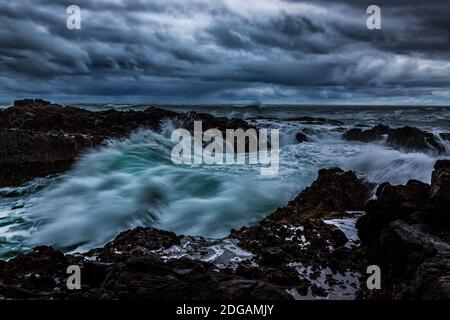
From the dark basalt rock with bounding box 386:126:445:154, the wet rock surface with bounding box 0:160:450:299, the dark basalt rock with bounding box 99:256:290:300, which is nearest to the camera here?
the dark basalt rock with bounding box 99:256:290:300

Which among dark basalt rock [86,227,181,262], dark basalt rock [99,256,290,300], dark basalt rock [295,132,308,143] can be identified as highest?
dark basalt rock [295,132,308,143]

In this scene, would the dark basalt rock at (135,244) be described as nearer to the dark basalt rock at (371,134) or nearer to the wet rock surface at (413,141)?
the wet rock surface at (413,141)

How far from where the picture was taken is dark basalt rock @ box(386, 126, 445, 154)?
1515cm

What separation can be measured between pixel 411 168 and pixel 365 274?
5870 millimetres

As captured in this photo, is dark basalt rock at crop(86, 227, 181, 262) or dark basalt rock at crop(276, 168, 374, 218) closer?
dark basalt rock at crop(86, 227, 181, 262)

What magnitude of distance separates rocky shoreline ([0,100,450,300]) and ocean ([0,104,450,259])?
161cm

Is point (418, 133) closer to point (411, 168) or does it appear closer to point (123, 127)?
point (411, 168)

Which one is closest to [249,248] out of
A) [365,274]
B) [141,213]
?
[365,274]

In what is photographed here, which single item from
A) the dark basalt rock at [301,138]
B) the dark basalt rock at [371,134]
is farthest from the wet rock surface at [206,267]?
the dark basalt rock at [301,138]

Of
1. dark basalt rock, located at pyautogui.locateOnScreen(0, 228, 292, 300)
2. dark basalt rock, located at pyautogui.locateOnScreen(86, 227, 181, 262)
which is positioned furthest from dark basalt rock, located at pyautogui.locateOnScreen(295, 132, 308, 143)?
dark basalt rock, located at pyautogui.locateOnScreen(0, 228, 292, 300)

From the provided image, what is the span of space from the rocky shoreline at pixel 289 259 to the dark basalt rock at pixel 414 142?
299 inches

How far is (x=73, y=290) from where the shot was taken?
180 inches

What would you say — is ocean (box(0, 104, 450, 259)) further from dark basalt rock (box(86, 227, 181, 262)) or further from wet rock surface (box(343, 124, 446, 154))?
dark basalt rock (box(86, 227, 181, 262))

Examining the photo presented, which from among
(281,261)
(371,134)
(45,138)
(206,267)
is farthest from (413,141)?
(206,267)
